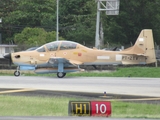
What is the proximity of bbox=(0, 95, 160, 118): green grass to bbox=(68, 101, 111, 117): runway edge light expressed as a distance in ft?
4.45

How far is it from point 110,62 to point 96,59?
84cm

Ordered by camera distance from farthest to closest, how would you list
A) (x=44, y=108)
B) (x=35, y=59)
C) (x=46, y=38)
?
1. (x=46, y=38)
2. (x=35, y=59)
3. (x=44, y=108)

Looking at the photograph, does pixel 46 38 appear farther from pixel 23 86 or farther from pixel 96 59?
pixel 23 86

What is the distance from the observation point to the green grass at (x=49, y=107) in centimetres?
1329

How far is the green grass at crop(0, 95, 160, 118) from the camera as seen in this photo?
13.3 m

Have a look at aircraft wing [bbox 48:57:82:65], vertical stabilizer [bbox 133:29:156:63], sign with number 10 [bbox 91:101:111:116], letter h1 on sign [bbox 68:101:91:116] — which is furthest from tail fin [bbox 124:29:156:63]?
letter h1 on sign [bbox 68:101:91:116]

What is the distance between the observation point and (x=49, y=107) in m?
14.5

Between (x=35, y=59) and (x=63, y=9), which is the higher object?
(x=63, y=9)

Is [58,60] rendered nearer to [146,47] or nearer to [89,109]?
[146,47]

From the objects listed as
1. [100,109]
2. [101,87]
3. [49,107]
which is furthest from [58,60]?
[100,109]

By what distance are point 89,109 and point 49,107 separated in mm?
3337

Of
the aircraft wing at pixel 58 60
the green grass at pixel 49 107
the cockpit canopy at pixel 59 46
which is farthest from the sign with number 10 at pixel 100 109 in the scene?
the cockpit canopy at pixel 59 46

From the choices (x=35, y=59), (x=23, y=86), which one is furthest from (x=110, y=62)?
(x=23, y=86)

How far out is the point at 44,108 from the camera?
565 inches
